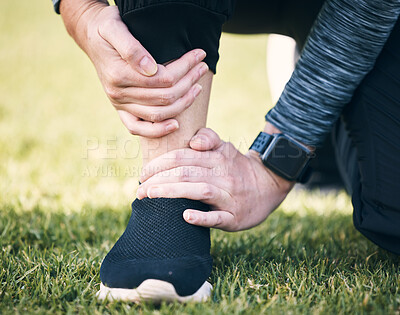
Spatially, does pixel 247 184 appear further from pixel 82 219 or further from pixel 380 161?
pixel 82 219

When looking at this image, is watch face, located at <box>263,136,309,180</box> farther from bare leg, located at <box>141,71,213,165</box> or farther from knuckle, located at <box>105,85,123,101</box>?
knuckle, located at <box>105,85,123,101</box>

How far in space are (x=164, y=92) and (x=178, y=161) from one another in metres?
0.17

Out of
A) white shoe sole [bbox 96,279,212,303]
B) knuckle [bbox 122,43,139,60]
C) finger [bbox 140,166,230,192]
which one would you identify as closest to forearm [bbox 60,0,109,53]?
knuckle [bbox 122,43,139,60]

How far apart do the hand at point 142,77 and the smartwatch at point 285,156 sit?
278 millimetres

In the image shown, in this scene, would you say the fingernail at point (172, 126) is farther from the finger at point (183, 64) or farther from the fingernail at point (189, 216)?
the fingernail at point (189, 216)

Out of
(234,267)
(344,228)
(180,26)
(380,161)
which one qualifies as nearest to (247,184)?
(234,267)

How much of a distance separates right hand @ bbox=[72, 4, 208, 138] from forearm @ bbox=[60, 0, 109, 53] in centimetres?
7

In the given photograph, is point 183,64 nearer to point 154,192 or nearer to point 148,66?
point 148,66

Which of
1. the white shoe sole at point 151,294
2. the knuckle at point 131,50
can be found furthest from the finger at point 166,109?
the white shoe sole at point 151,294

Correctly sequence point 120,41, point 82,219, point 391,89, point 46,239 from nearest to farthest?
1. point 120,41
2. point 391,89
3. point 46,239
4. point 82,219

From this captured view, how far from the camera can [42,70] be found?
5152 mm

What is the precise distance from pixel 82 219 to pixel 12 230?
9.7 inches

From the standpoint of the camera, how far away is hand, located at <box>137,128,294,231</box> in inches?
40.4

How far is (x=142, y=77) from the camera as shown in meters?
1.00
